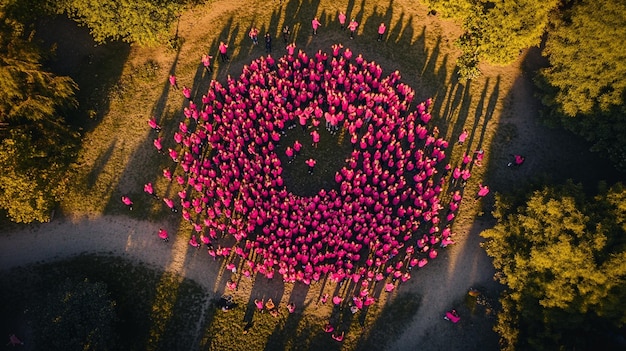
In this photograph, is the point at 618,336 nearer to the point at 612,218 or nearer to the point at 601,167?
the point at 612,218

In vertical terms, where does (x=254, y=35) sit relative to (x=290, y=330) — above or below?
above

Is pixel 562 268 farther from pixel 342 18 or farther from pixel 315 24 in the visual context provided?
pixel 315 24

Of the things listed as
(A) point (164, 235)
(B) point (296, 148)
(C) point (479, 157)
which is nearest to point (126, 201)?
(A) point (164, 235)

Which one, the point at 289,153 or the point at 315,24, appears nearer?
the point at 289,153

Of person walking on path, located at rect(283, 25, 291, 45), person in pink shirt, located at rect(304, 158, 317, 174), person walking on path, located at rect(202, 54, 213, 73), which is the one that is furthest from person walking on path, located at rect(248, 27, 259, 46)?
person in pink shirt, located at rect(304, 158, 317, 174)

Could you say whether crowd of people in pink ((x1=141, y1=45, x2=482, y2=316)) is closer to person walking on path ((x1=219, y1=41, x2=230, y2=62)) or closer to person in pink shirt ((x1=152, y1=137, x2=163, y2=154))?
person in pink shirt ((x1=152, y1=137, x2=163, y2=154))

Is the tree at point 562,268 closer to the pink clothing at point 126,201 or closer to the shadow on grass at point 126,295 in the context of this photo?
the shadow on grass at point 126,295
